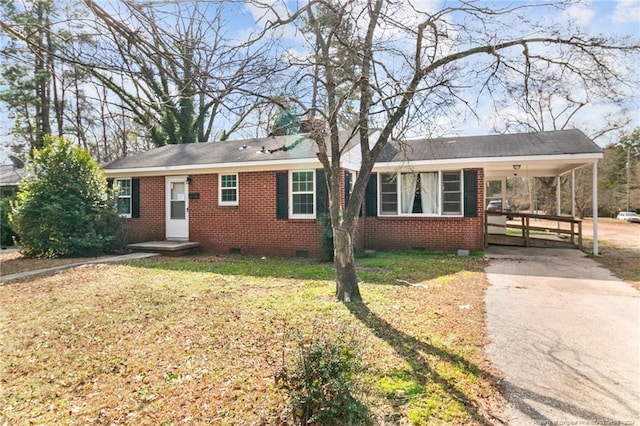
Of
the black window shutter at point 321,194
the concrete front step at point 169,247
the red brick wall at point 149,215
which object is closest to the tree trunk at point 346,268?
the black window shutter at point 321,194

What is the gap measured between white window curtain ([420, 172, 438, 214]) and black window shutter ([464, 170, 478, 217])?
0.87m

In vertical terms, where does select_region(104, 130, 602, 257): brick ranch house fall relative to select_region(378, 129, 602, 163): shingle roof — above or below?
below

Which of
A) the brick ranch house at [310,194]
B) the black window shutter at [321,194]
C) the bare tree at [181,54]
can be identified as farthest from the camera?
the brick ranch house at [310,194]

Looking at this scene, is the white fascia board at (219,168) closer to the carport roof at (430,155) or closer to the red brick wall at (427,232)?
the carport roof at (430,155)

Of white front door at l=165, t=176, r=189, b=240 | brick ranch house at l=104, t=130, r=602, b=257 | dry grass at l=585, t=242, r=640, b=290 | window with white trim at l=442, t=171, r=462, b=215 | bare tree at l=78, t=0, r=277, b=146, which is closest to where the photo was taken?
bare tree at l=78, t=0, r=277, b=146

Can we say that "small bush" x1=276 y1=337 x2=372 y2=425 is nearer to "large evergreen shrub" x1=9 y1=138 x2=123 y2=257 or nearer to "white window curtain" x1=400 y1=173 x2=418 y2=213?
"white window curtain" x1=400 y1=173 x2=418 y2=213

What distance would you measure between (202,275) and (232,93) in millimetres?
4946

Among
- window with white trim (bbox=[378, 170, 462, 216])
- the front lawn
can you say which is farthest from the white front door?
window with white trim (bbox=[378, 170, 462, 216])

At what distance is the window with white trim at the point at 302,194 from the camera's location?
1091 cm

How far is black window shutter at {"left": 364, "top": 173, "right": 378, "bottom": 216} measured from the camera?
12016mm

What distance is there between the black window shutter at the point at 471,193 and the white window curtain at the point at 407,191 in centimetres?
153

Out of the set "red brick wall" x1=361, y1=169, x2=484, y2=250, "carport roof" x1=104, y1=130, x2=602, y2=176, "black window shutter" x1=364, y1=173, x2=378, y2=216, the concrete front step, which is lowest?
the concrete front step

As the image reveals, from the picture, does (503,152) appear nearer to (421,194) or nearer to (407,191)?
(421,194)

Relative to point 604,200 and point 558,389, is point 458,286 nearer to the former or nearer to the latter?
point 558,389
